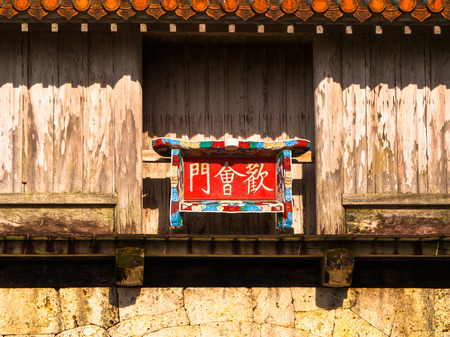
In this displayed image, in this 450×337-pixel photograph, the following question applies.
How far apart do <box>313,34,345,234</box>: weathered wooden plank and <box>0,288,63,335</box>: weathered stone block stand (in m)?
2.83

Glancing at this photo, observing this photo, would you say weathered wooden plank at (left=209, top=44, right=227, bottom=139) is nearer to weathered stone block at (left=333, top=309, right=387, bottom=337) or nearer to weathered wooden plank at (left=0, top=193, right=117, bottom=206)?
weathered wooden plank at (left=0, top=193, right=117, bottom=206)

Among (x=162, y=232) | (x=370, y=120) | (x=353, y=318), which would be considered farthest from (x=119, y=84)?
(x=353, y=318)

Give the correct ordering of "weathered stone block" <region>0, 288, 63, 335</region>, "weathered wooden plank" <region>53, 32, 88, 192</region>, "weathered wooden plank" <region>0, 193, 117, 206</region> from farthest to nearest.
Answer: "weathered wooden plank" <region>53, 32, 88, 192</region>, "weathered wooden plank" <region>0, 193, 117, 206</region>, "weathered stone block" <region>0, 288, 63, 335</region>

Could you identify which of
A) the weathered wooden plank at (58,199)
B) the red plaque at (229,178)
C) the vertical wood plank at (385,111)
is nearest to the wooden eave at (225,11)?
the vertical wood plank at (385,111)

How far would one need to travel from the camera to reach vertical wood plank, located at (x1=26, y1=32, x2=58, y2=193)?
884 cm

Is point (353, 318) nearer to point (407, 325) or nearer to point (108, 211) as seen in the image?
point (407, 325)

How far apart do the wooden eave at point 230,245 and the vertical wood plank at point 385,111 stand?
94 cm

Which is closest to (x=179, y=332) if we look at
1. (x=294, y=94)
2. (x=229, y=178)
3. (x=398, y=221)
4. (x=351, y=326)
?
(x=229, y=178)

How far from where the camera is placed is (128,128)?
887 cm

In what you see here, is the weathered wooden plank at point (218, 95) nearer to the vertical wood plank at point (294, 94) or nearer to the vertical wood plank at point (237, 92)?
the vertical wood plank at point (237, 92)

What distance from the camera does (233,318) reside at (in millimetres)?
8594

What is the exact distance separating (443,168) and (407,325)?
169cm

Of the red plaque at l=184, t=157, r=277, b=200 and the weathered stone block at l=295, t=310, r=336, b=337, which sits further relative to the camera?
the red plaque at l=184, t=157, r=277, b=200

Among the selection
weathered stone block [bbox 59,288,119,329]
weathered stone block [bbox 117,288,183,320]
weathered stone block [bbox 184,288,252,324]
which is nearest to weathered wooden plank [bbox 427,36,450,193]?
weathered stone block [bbox 184,288,252,324]
